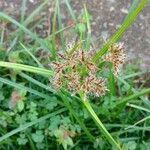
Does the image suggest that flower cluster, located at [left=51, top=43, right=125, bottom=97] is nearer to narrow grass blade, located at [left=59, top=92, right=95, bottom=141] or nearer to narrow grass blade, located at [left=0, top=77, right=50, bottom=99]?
narrow grass blade, located at [left=59, top=92, right=95, bottom=141]

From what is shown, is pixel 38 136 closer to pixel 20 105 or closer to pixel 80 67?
pixel 20 105

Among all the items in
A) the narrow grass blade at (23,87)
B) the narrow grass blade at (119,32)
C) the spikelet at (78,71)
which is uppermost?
the narrow grass blade at (119,32)

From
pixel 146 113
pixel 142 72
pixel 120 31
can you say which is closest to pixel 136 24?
pixel 142 72

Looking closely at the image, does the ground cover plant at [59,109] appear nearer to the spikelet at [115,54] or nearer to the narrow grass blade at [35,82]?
the narrow grass blade at [35,82]

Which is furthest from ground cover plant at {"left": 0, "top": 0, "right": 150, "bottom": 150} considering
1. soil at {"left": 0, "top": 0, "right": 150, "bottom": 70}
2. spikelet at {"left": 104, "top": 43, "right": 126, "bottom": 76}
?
spikelet at {"left": 104, "top": 43, "right": 126, "bottom": 76}

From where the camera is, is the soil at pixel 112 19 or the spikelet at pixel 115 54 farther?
the soil at pixel 112 19

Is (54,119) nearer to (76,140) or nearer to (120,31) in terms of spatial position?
(76,140)

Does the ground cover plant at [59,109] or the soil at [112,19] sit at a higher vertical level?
the soil at [112,19]

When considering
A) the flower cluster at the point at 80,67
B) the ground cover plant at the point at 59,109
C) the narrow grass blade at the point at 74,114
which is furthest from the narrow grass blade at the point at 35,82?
the flower cluster at the point at 80,67
